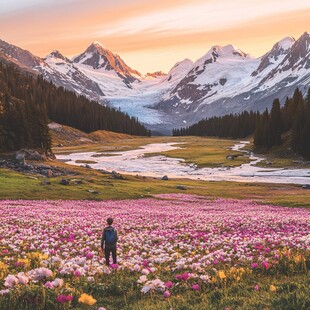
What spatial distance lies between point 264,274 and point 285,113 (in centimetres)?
13431

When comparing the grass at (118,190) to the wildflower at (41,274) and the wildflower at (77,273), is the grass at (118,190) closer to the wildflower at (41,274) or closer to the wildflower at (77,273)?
the wildflower at (77,273)

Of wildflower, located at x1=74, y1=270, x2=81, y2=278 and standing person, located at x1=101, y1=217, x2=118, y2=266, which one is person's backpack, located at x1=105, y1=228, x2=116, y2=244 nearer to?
standing person, located at x1=101, y1=217, x2=118, y2=266

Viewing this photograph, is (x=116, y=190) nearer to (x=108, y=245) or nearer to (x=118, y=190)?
(x=118, y=190)

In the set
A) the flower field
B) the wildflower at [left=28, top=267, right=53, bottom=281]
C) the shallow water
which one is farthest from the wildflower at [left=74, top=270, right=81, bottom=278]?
the shallow water

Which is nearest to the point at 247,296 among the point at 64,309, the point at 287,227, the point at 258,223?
the point at 64,309

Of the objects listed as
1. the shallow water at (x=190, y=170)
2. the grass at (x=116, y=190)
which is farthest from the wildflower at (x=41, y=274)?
the shallow water at (x=190, y=170)

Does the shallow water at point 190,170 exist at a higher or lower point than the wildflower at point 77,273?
lower

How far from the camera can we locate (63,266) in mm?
10039

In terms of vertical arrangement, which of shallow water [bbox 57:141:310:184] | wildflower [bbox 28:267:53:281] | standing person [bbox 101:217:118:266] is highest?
wildflower [bbox 28:267:53:281]

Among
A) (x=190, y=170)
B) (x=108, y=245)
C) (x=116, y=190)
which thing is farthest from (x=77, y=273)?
(x=190, y=170)

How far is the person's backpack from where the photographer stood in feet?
41.5

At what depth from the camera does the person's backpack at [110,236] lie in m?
12.6

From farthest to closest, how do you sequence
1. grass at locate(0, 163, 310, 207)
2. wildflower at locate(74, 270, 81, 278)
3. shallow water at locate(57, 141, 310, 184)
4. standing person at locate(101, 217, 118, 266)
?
shallow water at locate(57, 141, 310, 184) → grass at locate(0, 163, 310, 207) → standing person at locate(101, 217, 118, 266) → wildflower at locate(74, 270, 81, 278)

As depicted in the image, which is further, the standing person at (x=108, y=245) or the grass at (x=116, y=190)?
the grass at (x=116, y=190)
